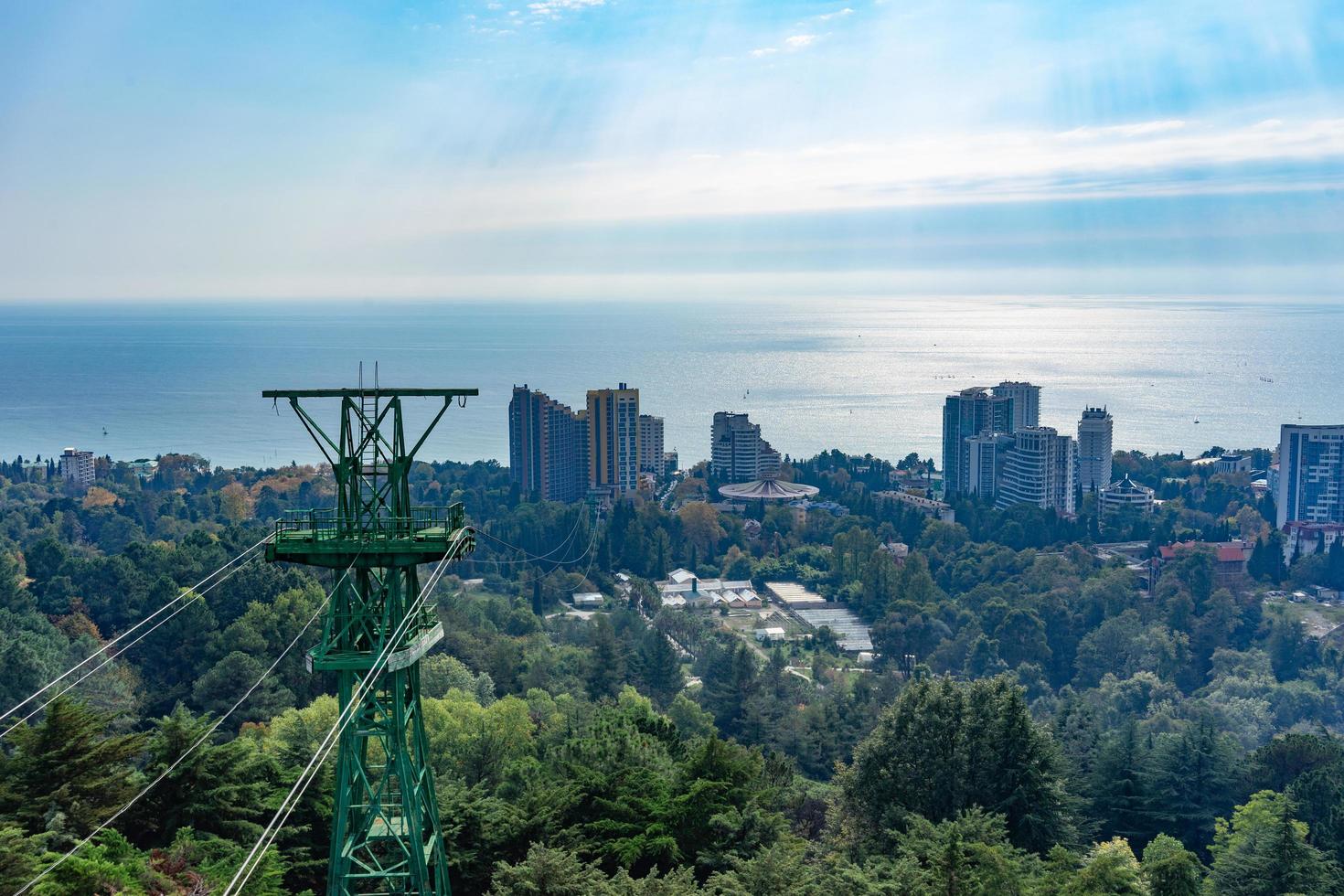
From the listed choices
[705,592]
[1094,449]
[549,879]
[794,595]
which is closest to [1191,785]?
[549,879]

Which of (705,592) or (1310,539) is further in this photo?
(1310,539)

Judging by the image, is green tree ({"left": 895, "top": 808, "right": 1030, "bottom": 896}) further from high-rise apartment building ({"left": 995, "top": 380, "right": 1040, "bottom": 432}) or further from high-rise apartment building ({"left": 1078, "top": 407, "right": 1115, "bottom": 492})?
high-rise apartment building ({"left": 995, "top": 380, "right": 1040, "bottom": 432})

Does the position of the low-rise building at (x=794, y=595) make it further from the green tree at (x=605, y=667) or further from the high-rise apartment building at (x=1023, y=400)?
the high-rise apartment building at (x=1023, y=400)

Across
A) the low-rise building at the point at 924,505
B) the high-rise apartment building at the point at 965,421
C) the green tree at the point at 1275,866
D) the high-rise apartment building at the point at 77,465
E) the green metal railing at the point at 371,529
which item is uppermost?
the high-rise apartment building at the point at 965,421

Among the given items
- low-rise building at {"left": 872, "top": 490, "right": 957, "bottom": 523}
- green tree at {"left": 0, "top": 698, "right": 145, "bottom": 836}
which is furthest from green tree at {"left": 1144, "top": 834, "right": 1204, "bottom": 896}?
low-rise building at {"left": 872, "top": 490, "right": 957, "bottom": 523}

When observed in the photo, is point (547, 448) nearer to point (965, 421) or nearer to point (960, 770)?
point (965, 421)

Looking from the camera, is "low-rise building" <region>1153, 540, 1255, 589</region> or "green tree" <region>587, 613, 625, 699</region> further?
"low-rise building" <region>1153, 540, 1255, 589</region>

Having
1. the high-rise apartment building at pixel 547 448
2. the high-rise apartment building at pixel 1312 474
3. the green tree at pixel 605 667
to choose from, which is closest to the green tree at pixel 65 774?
the green tree at pixel 605 667
